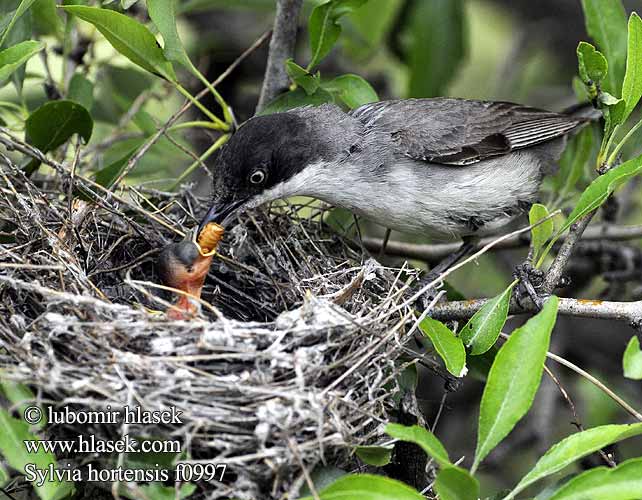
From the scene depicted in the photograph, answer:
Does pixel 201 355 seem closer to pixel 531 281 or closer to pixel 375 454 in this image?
pixel 375 454

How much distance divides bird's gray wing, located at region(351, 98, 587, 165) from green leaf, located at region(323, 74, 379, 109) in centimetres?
22

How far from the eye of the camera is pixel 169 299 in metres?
3.90

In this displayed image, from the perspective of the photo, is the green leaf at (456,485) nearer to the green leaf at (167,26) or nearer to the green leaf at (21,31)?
the green leaf at (167,26)

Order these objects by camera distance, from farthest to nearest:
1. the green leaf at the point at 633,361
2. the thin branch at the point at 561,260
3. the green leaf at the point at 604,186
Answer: the thin branch at the point at 561,260 → the green leaf at the point at 604,186 → the green leaf at the point at 633,361

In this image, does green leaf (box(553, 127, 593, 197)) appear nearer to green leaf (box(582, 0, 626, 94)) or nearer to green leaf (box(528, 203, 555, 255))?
green leaf (box(582, 0, 626, 94))

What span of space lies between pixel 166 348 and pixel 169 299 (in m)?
1.01

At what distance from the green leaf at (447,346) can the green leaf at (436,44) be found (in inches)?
89.7

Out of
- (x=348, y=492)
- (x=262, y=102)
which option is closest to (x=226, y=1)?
(x=262, y=102)

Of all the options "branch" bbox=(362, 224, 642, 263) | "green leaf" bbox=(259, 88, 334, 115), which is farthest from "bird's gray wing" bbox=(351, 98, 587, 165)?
"branch" bbox=(362, 224, 642, 263)

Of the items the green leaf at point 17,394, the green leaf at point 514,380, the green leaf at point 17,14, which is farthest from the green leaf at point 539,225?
the green leaf at point 17,14

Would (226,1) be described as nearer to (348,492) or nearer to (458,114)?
(458,114)

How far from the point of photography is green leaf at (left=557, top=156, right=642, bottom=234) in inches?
123

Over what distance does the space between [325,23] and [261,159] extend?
628 millimetres

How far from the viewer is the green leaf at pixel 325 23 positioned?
3.70 metres
